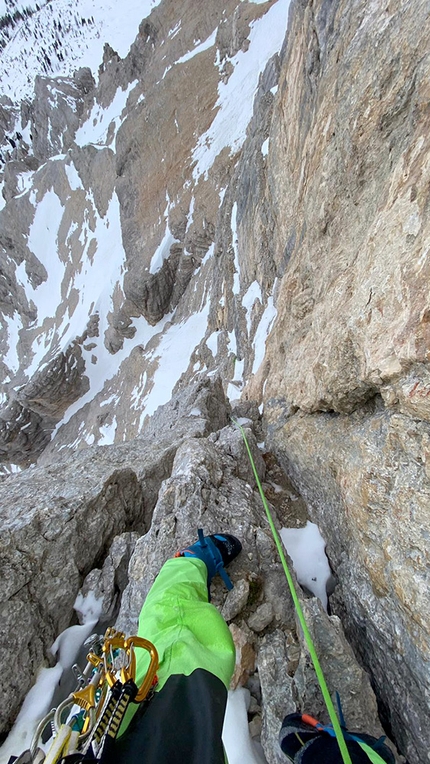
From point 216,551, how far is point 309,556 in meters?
1.91

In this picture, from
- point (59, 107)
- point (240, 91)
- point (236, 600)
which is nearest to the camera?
point (236, 600)

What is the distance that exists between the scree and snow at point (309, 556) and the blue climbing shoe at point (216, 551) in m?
1.32

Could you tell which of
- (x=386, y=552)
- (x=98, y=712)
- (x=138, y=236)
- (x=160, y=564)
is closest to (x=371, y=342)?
(x=386, y=552)

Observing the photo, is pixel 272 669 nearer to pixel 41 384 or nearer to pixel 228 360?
pixel 228 360

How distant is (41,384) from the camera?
121ft

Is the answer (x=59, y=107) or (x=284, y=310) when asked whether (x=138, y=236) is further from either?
(x=59, y=107)

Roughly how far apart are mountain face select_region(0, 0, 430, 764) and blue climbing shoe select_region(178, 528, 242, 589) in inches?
20.6

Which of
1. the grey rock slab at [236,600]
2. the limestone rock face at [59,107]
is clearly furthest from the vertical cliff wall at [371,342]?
the limestone rock face at [59,107]

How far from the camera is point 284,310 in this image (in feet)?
28.1

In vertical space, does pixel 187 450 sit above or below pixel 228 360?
below

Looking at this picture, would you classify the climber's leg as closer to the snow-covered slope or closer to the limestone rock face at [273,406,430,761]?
the limestone rock face at [273,406,430,761]

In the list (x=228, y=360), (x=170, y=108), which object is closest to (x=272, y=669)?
(x=228, y=360)

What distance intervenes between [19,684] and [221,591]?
8.17 feet

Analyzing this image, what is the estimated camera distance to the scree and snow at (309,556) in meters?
4.66
